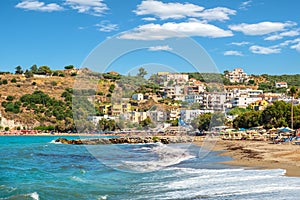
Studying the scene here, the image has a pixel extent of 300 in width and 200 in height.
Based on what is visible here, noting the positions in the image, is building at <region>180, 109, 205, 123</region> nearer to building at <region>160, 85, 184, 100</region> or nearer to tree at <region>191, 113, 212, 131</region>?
tree at <region>191, 113, 212, 131</region>

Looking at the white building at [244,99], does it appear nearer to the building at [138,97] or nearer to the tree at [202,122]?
the tree at [202,122]

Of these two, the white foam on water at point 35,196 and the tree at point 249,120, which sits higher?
the tree at point 249,120

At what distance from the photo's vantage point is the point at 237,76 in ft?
523

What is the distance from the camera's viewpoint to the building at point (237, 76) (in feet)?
508

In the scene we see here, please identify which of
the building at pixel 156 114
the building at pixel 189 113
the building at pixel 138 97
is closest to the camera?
the building at pixel 138 97

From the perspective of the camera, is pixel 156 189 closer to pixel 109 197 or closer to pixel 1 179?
pixel 109 197

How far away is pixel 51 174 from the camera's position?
20.0 m

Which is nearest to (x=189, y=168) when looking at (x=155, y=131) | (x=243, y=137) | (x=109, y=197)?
(x=109, y=197)

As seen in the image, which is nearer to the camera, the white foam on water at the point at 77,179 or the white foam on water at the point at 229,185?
the white foam on water at the point at 229,185

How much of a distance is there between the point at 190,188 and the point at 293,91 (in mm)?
35253

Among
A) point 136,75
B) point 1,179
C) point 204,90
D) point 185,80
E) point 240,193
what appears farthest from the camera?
point 204,90

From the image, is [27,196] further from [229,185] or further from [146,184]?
[229,185]

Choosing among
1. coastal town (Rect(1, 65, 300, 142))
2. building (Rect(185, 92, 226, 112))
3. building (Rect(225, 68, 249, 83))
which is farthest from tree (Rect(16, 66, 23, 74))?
building (Rect(185, 92, 226, 112))

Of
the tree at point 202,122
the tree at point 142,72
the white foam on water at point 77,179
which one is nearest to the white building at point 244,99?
the tree at point 202,122
